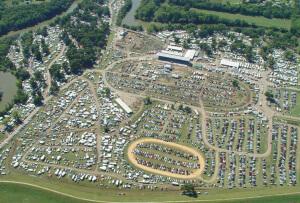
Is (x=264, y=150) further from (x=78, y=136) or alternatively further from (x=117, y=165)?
(x=78, y=136)

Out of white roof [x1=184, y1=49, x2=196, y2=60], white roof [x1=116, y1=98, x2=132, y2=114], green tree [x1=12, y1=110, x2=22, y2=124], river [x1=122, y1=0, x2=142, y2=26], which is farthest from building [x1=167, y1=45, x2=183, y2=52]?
green tree [x1=12, y1=110, x2=22, y2=124]

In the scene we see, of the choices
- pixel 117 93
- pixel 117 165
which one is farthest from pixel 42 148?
pixel 117 93

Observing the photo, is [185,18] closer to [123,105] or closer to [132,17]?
[132,17]

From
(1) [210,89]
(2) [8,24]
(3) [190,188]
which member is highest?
(2) [8,24]

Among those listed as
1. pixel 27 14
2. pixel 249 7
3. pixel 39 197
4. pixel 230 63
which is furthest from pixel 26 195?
pixel 249 7

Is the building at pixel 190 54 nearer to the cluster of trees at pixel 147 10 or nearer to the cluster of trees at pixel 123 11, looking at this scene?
the cluster of trees at pixel 147 10
